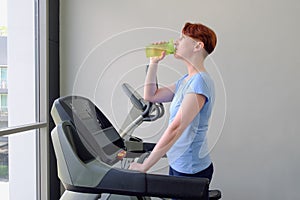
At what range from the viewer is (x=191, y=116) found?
56.8 inches

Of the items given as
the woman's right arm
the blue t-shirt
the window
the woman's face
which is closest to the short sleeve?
the blue t-shirt

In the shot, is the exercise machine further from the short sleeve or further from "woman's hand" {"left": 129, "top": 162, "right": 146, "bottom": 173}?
the short sleeve

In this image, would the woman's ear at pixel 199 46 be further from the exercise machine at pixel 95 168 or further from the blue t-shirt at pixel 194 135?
the exercise machine at pixel 95 168

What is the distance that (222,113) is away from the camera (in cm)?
247

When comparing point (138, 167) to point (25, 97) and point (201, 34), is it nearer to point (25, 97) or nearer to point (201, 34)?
point (201, 34)

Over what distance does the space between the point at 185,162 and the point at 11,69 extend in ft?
5.59

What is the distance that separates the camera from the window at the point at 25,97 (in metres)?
2.58

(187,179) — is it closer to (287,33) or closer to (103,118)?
(103,118)

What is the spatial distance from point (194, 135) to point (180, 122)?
133mm

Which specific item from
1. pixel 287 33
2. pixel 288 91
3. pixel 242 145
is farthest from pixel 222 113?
pixel 287 33

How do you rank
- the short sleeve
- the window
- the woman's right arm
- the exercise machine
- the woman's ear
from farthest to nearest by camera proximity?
the window < the woman's right arm < the woman's ear < the short sleeve < the exercise machine

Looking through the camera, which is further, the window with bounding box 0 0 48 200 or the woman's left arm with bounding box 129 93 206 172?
the window with bounding box 0 0 48 200

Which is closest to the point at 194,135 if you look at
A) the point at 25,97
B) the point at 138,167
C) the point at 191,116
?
the point at 191,116

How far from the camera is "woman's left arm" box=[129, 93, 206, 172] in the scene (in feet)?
4.72
